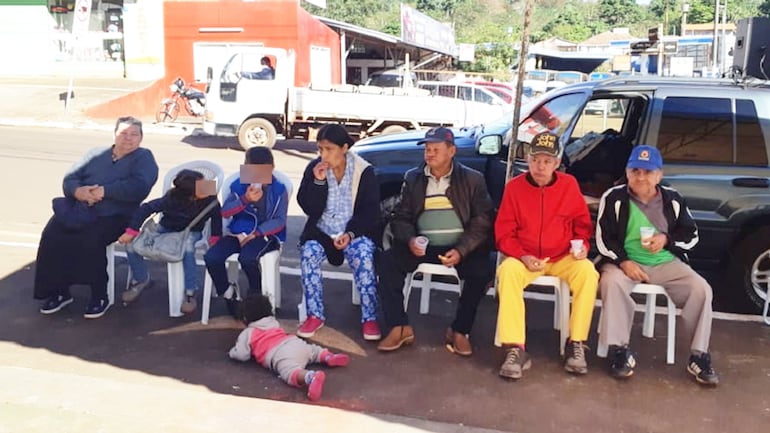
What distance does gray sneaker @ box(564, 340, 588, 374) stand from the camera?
14.6 ft

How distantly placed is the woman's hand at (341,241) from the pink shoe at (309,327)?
1.73 ft

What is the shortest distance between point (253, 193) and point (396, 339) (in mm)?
1464

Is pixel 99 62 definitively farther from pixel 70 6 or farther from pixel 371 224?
pixel 371 224

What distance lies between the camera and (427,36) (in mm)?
32281

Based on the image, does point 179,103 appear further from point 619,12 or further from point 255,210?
point 619,12

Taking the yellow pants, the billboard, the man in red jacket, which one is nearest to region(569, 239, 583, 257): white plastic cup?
the man in red jacket

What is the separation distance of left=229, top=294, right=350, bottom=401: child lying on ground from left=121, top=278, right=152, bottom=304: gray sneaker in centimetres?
145

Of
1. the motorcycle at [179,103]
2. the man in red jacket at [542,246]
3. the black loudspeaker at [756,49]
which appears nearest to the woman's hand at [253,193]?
the man in red jacket at [542,246]

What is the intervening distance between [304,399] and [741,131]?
3736mm

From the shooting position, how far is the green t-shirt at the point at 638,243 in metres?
4.70

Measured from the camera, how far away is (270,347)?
440 cm

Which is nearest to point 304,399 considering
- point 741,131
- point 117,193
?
point 117,193

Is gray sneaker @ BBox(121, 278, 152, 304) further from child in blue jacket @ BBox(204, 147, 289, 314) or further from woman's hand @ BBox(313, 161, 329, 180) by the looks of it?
woman's hand @ BBox(313, 161, 329, 180)

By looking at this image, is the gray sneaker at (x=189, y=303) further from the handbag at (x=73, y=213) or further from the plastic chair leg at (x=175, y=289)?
the handbag at (x=73, y=213)
